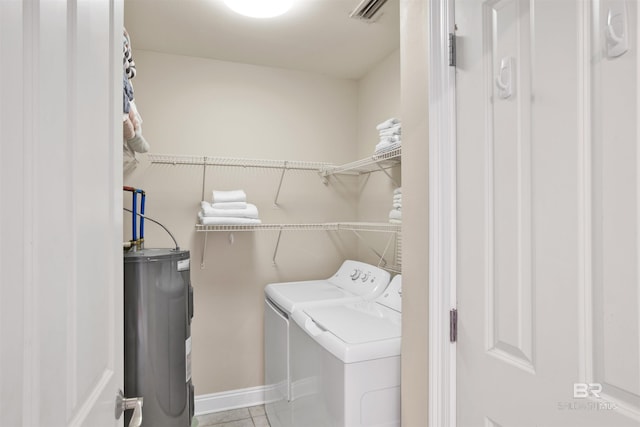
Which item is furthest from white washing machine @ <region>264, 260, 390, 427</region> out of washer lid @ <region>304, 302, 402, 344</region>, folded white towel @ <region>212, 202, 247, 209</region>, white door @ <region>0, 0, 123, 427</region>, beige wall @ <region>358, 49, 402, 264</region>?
white door @ <region>0, 0, 123, 427</region>

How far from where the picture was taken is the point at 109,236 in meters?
0.77

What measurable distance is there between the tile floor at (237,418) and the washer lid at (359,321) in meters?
1.08

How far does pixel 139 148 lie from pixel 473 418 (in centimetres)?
198

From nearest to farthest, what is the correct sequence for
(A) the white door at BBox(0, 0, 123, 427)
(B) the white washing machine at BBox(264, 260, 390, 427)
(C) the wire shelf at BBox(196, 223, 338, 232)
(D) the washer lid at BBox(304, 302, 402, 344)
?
(A) the white door at BBox(0, 0, 123, 427), (D) the washer lid at BBox(304, 302, 402, 344), (B) the white washing machine at BBox(264, 260, 390, 427), (C) the wire shelf at BBox(196, 223, 338, 232)

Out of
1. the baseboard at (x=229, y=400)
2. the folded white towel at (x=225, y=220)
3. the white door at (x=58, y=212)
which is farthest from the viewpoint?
the baseboard at (x=229, y=400)

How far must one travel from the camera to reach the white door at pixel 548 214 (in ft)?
2.23

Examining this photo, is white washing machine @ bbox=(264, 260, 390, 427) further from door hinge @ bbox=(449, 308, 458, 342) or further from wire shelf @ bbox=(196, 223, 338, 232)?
door hinge @ bbox=(449, 308, 458, 342)

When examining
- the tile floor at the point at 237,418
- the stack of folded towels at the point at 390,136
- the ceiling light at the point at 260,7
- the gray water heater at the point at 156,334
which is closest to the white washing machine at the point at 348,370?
the gray water heater at the point at 156,334

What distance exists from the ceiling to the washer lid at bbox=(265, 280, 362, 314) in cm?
159

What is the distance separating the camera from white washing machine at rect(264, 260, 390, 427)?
2012 millimetres

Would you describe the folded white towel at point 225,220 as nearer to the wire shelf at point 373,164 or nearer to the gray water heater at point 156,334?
the gray water heater at point 156,334

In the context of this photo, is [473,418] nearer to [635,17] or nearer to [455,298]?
[455,298]

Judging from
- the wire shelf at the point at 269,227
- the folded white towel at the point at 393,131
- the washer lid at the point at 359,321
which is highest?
the folded white towel at the point at 393,131

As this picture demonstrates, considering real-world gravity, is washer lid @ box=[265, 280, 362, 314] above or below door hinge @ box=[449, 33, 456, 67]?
below
